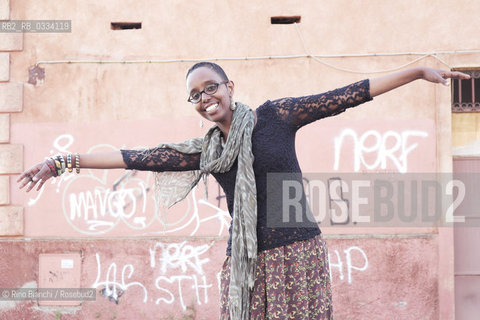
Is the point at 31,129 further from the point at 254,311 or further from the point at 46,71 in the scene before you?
the point at 254,311

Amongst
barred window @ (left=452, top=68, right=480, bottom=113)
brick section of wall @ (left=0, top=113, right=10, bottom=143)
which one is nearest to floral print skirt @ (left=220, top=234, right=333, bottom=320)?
barred window @ (left=452, top=68, right=480, bottom=113)

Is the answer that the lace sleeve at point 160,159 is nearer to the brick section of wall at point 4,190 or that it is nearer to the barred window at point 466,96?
the brick section of wall at point 4,190

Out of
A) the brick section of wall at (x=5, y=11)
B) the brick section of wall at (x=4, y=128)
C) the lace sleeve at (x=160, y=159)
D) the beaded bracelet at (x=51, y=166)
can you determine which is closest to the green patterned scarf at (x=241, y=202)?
the lace sleeve at (x=160, y=159)

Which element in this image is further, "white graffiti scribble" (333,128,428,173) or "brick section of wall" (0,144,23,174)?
"brick section of wall" (0,144,23,174)

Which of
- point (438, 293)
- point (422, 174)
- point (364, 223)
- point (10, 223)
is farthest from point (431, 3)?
point (10, 223)

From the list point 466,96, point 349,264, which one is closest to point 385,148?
point 466,96

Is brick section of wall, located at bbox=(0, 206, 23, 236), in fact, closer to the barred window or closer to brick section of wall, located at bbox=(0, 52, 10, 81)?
brick section of wall, located at bbox=(0, 52, 10, 81)

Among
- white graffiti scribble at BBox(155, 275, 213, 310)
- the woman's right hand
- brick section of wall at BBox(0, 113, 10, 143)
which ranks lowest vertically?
white graffiti scribble at BBox(155, 275, 213, 310)

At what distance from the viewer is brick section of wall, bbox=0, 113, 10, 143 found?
227 inches

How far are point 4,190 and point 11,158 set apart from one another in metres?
0.37

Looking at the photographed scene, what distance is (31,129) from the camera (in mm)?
5828

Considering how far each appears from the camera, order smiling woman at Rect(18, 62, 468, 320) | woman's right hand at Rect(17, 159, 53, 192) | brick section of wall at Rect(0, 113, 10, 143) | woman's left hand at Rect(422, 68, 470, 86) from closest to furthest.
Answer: woman's left hand at Rect(422, 68, 470, 86), smiling woman at Rect(18, 62, 468, 320), woman's right hand at Rect(17, 159, 53, 192), brick section of wall at Rect(0, 113, 10, 143)

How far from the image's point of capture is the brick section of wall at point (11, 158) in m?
5.75

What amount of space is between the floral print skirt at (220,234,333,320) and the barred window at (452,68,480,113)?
4101mm
